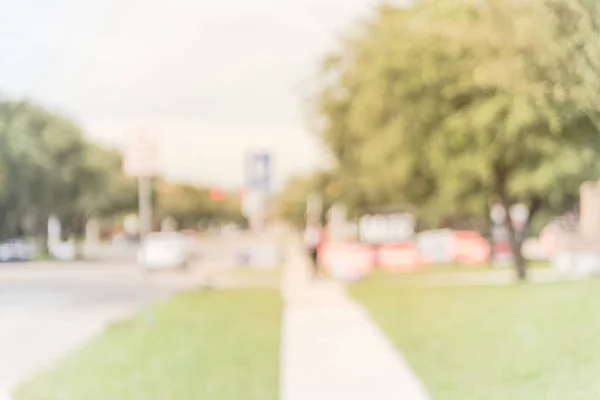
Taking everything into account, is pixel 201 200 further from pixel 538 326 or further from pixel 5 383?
pixel 538 326

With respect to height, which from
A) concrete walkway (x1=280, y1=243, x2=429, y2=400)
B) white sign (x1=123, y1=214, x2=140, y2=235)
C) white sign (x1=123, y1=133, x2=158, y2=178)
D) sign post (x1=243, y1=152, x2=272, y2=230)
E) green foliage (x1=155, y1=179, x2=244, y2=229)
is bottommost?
concrete walkway (x1=280, y1=243, x2=429, y2=400)

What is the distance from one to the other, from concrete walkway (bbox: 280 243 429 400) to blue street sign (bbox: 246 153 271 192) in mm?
1389

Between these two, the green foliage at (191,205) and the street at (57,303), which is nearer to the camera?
the street at (57,303)

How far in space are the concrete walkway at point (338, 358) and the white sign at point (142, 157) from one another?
6.18 feet

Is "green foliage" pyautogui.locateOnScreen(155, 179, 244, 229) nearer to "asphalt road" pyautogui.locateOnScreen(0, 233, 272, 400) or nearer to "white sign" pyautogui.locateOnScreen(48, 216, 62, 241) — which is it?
"asphalt road" pyautogui.locateOnScreen(0, 233, 272, 400)

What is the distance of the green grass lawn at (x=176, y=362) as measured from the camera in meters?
4.91

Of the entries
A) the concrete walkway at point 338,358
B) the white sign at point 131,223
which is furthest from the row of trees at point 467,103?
the white sign at point 131,223

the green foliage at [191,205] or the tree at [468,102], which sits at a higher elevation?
the tree at [468,102]

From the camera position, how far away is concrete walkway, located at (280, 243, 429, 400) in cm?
498

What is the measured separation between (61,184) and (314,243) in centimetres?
502

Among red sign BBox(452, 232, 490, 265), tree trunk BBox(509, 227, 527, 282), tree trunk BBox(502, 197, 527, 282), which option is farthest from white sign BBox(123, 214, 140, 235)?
red sign BBox(452, 232, 490, 265)

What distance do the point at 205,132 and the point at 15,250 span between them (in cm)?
200

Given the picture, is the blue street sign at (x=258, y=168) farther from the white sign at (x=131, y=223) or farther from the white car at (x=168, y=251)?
the white car at (x=168, y=251)

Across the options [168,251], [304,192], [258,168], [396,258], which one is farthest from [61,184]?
[396,258]
